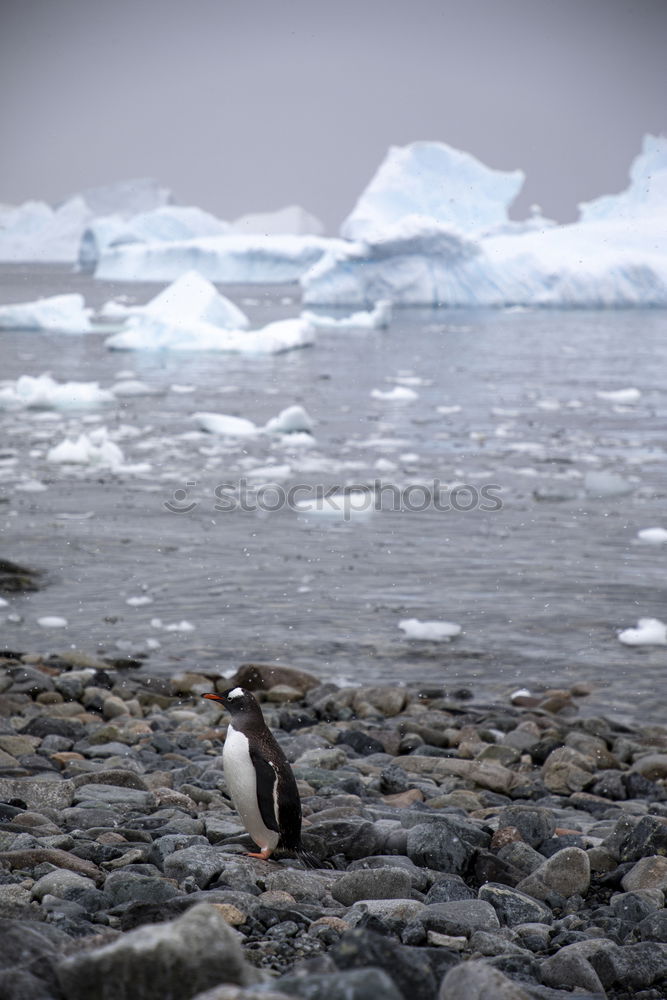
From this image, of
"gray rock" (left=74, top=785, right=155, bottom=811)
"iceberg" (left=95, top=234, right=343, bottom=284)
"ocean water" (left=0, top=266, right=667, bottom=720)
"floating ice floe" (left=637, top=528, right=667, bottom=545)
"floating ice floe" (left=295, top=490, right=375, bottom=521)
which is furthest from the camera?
"iceberg" (left=95, top=234, right=343, bottom=284)

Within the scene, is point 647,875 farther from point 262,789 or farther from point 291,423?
point 291,423

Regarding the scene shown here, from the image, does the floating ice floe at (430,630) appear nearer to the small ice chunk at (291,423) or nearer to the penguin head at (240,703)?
the penguin head at (240,703)

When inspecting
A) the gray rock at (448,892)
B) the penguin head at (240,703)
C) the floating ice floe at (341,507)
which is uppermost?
the floating ice floe at (341,507)

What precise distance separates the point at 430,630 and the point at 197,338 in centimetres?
1770

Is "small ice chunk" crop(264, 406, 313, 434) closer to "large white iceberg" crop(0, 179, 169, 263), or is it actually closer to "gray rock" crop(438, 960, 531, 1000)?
"gray rock" crop(438, 960, 531, 1000)

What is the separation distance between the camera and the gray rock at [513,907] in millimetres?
2420

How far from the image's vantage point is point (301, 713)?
4848mm

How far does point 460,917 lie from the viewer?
7.33ft

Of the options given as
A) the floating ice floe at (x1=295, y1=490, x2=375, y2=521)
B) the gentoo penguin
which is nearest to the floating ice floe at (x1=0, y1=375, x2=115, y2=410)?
the floating ice floe at (x1=295, y1=490, x2=375, y2=521)

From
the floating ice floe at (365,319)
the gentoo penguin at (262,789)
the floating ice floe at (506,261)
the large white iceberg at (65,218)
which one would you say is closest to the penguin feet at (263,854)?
the gentoo penguin at (262,789)

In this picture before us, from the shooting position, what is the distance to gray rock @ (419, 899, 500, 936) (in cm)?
215

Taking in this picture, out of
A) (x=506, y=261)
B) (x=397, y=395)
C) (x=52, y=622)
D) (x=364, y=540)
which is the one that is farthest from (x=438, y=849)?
(x=506, y=261)

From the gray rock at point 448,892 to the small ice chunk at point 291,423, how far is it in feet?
34.3

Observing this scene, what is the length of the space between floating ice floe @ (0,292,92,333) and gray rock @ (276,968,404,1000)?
25.4m
